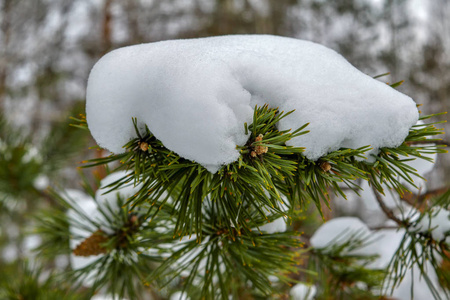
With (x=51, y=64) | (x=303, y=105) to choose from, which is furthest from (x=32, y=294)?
(x=51, y=64)

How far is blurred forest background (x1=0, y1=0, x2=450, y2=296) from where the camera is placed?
68.5 inches

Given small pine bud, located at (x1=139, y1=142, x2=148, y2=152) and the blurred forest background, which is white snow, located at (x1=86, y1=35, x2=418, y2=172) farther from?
the blurred forest background

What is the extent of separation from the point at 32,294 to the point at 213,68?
3.91 feet

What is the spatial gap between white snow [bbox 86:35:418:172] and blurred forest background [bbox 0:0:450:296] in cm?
119

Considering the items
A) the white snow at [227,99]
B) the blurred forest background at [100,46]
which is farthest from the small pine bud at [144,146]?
the blurred forest background at [100,46]

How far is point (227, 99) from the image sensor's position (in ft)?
1.50

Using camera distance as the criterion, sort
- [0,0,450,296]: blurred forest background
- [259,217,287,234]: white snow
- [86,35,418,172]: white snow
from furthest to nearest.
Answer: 1. [0,0,450,296]: blurred forest background
2. [259,217,287,234]: white snow
3. [86,35,418,172]: white snow

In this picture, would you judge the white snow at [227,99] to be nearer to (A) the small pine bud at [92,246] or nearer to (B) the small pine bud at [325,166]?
(B) the small pine bud at [325,166]

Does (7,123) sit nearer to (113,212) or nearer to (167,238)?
(113,212)

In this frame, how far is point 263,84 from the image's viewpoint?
0.50m

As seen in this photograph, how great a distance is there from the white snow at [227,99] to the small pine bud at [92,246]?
1.26 feet

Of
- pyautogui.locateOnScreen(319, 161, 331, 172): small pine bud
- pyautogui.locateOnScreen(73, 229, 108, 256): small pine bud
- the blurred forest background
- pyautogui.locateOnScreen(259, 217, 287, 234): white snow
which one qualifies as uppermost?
the blurred forest background

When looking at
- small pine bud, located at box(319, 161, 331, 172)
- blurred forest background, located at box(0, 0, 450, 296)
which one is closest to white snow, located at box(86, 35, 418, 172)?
small pine bud, located at box(319, 161, 331, 172)

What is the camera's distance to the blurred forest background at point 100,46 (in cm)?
174
